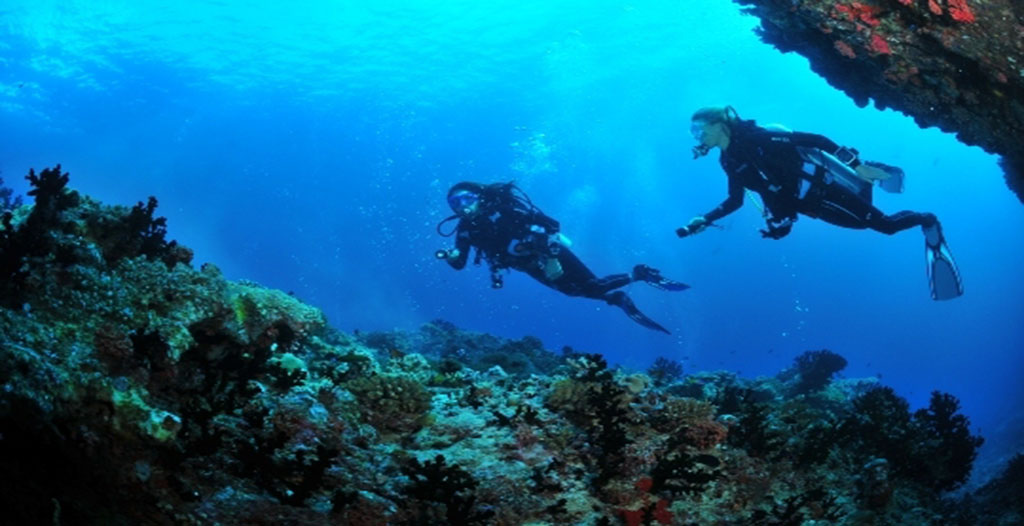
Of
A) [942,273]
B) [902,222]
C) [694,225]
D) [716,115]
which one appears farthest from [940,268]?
[716,115]

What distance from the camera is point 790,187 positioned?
952 cm

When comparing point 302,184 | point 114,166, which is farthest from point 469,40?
point 302,184

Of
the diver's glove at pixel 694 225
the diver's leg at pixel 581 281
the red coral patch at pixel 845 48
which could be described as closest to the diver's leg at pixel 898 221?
the diver's glove at pixel 694 225

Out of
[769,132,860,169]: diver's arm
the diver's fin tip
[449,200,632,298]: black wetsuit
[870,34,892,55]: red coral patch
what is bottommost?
the diver's fin tip

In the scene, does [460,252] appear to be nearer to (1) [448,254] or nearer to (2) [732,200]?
(1) [448,254]

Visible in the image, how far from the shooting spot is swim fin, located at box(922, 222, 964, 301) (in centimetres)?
871

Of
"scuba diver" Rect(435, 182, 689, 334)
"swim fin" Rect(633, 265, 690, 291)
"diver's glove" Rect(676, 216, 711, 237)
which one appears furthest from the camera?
"swim fin" Rect(633, 265, 690, 291)

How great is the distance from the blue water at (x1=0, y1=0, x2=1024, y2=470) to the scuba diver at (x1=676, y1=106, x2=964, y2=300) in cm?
975

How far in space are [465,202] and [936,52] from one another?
29.0 ft

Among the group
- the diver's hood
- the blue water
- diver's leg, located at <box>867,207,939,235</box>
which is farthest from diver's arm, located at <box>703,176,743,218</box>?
the blue water

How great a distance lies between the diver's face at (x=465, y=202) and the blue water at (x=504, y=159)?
6.59 metres

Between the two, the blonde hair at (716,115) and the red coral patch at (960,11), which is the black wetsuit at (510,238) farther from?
the red coral patch at (960,11)

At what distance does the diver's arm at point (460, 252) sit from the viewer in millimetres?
12250

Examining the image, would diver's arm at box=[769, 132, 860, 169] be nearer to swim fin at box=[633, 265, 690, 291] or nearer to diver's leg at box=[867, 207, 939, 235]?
diver's leg at box=[867, 207, 939, 235]
